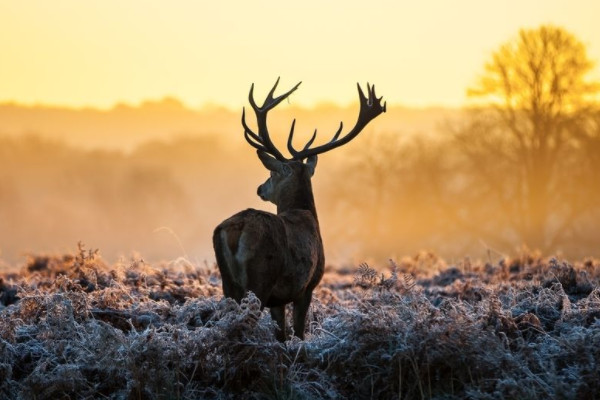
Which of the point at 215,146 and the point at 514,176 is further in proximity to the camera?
the point at 215,146

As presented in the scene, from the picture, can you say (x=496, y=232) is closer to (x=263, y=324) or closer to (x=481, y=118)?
(x=481, y=118)

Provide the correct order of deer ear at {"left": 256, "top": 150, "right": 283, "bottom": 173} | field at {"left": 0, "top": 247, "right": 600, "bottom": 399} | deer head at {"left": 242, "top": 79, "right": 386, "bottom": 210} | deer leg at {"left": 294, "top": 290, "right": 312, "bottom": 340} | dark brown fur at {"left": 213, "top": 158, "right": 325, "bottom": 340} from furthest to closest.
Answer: deer ear at {"left": 256, "top": 150, "right": 283, "bottom": 173}
deer head at {"left": 242, "top": 79, "right": 386, "bottom": 210}
deer leg at {"left": 294, "top": 290, "right": 312, "bottom": 340}
dark brown fur at {"left": 213, "top": 158, "right": 325, "bottom": 340}
field at {"left": 0, "top": 247, "right": 600, "bottom": 399}

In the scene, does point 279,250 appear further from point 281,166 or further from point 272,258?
point 281,166

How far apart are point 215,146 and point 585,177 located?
1914 inches

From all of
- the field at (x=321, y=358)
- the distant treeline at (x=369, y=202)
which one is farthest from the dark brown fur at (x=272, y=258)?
the distant treeline at (x=369, y=202)

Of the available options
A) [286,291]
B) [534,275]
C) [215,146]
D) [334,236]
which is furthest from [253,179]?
[286,291]

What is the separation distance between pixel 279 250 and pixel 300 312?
0.97 m

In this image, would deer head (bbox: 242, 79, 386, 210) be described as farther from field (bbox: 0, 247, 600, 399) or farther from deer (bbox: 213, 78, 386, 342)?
field (bbox: 0, 247, 600, 399)

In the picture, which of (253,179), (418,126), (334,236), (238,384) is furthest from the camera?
(418,126)

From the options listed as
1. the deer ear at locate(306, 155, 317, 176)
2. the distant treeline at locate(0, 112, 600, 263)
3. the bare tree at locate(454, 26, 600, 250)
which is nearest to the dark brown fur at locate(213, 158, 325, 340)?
the deer ear at locate(306, 155, 317, 176)

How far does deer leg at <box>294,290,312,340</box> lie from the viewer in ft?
32.8

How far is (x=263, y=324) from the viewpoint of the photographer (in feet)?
28.2

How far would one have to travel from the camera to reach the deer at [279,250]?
903 cm

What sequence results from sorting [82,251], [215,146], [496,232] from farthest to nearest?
[215,146], [496,232], [82,251]
